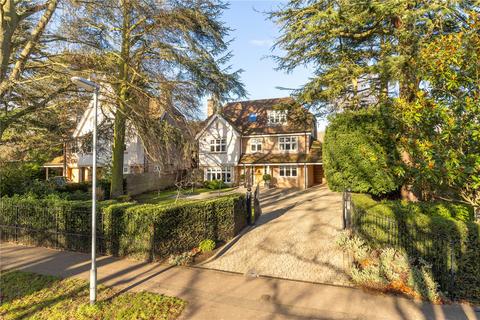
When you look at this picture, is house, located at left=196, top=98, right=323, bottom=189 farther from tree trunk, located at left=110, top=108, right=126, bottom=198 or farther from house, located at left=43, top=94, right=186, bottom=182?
tree trunk, located at left=110, top=108, right=126, bottom=198

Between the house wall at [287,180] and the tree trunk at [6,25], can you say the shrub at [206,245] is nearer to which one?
the tree trunk at [6,25]

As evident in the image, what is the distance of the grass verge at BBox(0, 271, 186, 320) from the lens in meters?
5.91

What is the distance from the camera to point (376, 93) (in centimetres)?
1365

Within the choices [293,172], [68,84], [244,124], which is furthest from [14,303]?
[244,124]

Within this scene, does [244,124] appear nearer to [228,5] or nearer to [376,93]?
[228,5]

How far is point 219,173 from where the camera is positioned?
29469 mm

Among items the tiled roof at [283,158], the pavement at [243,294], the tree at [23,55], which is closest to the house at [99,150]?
the tree at [23,55]

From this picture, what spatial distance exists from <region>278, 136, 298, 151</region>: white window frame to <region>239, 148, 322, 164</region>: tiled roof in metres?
0.61

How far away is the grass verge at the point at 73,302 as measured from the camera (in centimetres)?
591

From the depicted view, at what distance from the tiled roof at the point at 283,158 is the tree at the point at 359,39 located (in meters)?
10.1

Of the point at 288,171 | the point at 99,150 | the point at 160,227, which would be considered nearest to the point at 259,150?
the point at 288,171

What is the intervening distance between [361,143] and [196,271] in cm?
930

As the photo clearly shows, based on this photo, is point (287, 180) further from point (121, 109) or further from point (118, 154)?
point (121, 109)

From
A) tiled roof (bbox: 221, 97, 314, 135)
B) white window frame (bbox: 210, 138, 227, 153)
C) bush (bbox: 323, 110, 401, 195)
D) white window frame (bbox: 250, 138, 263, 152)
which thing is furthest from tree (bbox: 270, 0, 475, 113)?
white window frame (bbox: 210, 138, 227, 153)
